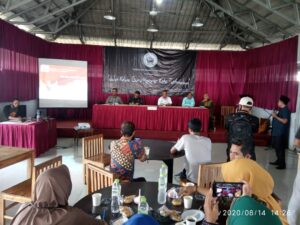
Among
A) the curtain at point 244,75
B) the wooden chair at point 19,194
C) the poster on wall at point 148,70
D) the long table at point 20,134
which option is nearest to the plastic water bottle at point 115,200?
the wooden chair at point 19,194

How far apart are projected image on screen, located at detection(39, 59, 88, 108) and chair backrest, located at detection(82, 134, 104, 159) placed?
4.15 m

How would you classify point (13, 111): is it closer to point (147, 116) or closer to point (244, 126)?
point (147, 116)

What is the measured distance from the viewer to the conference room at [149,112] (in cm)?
162

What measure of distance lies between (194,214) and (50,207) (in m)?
0.85

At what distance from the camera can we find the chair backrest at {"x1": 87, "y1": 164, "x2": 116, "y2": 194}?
77.0 inches

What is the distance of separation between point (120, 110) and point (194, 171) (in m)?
4.46

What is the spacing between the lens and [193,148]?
2.68 m

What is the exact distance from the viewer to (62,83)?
7391 millimetres

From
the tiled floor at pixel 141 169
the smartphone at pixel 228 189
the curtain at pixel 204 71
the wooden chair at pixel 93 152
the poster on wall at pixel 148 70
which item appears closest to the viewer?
the smartphone at pixel 228 189

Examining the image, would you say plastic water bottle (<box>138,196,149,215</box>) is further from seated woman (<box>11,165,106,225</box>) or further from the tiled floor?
the tiled floor

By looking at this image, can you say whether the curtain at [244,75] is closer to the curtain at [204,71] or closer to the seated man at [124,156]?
the curtain at [204,71]

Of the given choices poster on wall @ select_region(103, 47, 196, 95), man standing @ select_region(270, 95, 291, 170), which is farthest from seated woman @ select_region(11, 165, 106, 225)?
poster on wall @ select_region(103, 47, 196, 95)

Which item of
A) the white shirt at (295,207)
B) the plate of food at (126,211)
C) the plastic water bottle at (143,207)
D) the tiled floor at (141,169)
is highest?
the plastic water bottle at (143,207)

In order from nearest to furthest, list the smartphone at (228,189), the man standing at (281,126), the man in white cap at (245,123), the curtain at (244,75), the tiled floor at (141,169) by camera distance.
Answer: the smartphone at (228,189), the man in white cap at (245,123), the tiled floor at (141,169), the man standing at (281,126), the curtain at (244,75)
